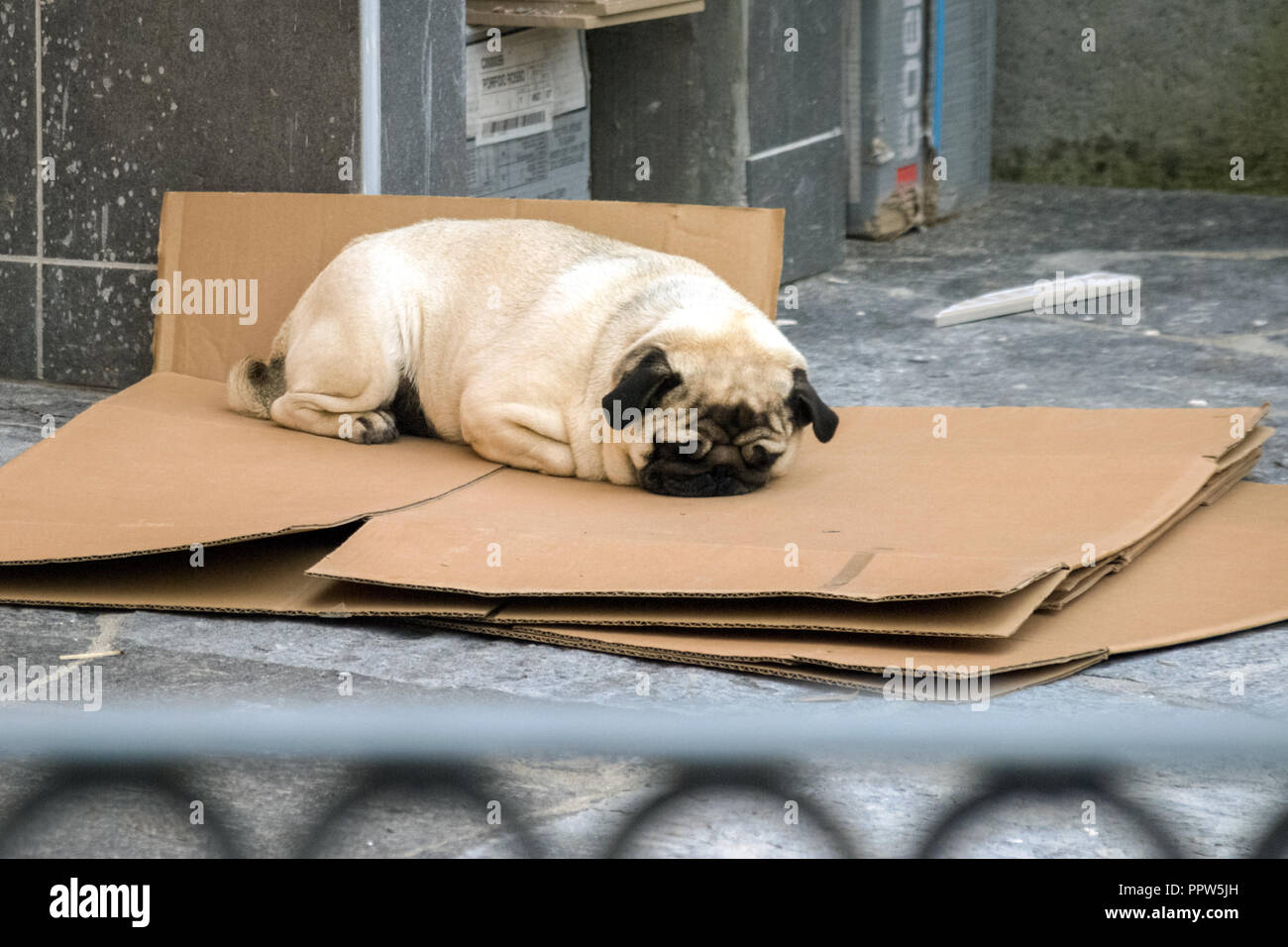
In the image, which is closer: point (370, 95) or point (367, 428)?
point (367, 428)

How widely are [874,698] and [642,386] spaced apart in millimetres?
1276

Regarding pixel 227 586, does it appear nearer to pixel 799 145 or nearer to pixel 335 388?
pixel 335 388

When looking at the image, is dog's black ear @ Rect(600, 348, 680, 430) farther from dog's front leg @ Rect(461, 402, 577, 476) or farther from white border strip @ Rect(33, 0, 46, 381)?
white border strip @ Rect(33, 0, 46, 381)

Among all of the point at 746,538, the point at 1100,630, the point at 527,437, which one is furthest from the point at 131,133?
the point at 1100,630

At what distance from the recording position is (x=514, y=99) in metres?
6.63

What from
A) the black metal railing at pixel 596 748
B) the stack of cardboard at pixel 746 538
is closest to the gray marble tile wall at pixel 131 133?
the stack of cardboard at pixel 746 538

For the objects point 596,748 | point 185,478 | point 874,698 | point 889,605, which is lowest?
point 874,698

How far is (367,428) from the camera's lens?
15.9 ft

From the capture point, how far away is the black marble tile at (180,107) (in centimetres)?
532

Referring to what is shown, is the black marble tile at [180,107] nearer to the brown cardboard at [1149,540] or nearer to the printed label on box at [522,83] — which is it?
the printed label on box at [522,83]

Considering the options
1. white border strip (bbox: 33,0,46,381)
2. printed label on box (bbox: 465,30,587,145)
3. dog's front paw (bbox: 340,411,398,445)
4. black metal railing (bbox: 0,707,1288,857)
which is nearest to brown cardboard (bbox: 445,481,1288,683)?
dog's front paw (bbox: 340,411,398,445)
